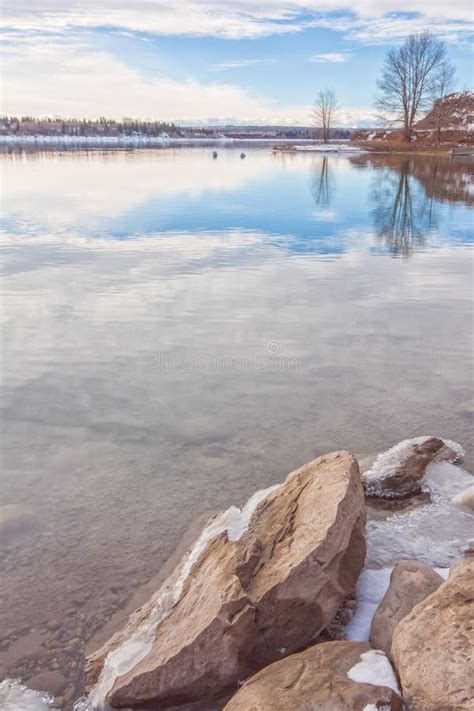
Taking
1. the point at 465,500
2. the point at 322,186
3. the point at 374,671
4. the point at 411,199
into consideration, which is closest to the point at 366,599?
the point at 374,671

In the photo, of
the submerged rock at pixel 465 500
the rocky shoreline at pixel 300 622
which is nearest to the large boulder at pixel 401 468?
the submerged rock at pixel 465 500

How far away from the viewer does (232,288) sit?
1227 centimetres

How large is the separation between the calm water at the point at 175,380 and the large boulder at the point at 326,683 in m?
1.36

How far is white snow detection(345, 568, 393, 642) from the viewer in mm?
3877

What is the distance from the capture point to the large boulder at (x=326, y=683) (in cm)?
299

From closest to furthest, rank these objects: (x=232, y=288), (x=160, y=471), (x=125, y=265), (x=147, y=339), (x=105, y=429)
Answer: (x=160, y=471) → (x=105, y=429) → (x=147, y=339) → (x=232, y=288) → (x=125, y=265)

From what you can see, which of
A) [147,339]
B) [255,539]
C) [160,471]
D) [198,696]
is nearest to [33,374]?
[147,339]

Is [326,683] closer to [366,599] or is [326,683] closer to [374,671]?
[374,671]

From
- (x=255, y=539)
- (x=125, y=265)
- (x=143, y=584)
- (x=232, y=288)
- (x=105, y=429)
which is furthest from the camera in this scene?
(x=125, y=265)

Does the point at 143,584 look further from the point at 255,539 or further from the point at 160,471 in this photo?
the point at 160,471

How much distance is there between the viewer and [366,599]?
4.16 m

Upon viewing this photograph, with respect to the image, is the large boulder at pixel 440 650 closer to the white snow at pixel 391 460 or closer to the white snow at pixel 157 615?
the white snow at pixel 157 615

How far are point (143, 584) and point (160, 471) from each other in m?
1.51

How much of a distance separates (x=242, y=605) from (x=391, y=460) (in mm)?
2812
